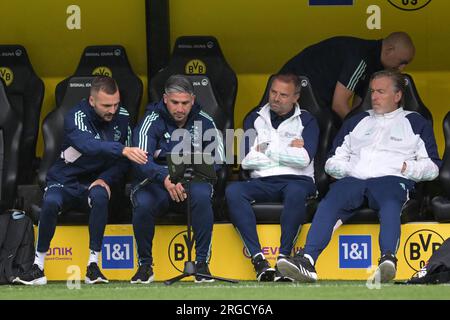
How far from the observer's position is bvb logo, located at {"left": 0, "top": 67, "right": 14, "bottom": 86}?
1188cm

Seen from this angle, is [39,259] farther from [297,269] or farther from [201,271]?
[297,269]

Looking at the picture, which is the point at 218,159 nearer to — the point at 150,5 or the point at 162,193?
the point at 162,193

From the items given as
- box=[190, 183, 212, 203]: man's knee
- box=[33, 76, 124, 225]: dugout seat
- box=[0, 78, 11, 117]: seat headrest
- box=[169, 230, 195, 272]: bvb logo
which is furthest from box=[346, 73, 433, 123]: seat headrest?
box=[0, 78, 11, 117]: seat headrest

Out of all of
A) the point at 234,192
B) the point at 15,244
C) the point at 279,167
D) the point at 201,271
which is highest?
the point at 279,167

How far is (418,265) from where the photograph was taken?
10.6 m

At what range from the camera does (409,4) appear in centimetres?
1208

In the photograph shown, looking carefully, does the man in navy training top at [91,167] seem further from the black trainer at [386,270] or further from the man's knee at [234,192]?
the black trainer at [386,270]

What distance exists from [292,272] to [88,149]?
5.82 ft

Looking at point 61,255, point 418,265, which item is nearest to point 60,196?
point 61,255

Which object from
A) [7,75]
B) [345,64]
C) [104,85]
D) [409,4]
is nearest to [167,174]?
[104,85]

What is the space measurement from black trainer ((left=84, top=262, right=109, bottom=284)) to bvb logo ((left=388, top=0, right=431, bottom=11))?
347cm

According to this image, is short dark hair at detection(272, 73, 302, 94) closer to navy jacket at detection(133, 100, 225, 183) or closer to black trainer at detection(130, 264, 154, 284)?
navy jacket at detection(133, 100, 225, 183)

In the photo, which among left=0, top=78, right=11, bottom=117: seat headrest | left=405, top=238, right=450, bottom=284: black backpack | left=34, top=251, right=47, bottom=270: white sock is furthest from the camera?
left=0, top=78, right=11, bottom=117: seat headrest

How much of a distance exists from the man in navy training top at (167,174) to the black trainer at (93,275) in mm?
227
